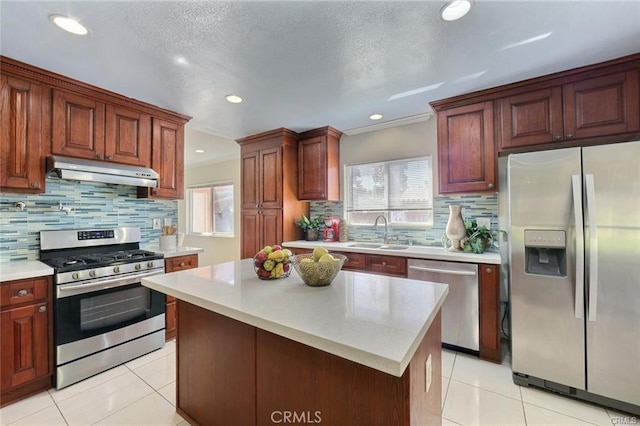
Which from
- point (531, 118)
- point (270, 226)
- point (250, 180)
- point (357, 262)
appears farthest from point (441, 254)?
point (250, 180)

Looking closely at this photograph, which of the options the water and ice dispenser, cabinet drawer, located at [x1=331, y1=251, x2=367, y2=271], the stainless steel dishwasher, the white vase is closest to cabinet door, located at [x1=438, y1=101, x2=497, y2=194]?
the white vase

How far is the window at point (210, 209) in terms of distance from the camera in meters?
5.73

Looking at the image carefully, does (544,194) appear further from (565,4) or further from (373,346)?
(373,346)

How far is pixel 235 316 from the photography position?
3.56 feet

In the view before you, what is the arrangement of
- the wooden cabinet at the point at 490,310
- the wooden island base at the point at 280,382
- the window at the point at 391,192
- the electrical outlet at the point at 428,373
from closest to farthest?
1. the wooden island base at the point at 280,382
2. the electrical outlet at the point at 428,373
3. the wooden cabinet at the point at 490,310
4. the window at the point at 391,192

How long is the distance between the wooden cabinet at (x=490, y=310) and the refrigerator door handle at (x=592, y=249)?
60 cm

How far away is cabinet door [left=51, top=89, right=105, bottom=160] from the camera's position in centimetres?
229

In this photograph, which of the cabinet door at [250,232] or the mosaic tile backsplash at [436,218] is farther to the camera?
the cabinet door at [250,232]

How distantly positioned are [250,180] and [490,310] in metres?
3.25

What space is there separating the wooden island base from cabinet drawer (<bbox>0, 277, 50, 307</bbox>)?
1.23 metres

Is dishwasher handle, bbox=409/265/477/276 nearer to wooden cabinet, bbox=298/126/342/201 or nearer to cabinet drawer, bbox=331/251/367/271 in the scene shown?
cabinet drawer, bbox=331/251/367/271

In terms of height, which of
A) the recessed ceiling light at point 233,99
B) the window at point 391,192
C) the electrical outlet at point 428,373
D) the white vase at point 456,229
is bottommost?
the electrical outlet at point 428,373

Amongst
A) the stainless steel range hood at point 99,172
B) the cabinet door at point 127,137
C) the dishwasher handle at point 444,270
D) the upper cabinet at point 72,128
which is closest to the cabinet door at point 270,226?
the upper cabinet at point 72,128

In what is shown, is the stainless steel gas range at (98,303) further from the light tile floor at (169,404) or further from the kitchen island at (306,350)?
the kitchen island at (306,350)
